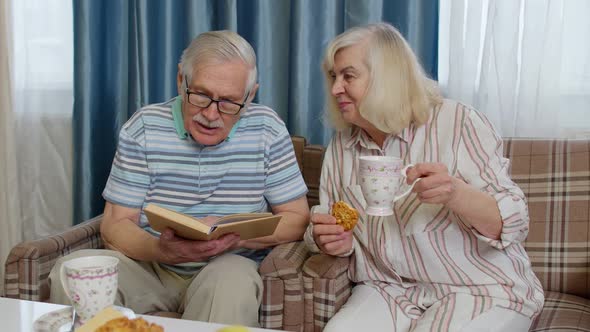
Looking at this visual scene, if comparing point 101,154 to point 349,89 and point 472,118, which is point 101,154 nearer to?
point 349,89

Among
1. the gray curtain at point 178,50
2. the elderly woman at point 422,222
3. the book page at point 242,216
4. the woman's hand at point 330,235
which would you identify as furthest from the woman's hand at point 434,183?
the gray curtain at point 178,50

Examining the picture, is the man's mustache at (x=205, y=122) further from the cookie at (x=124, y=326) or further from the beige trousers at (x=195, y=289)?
the cookie at (x=124, y=326)

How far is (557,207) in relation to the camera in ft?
6.46

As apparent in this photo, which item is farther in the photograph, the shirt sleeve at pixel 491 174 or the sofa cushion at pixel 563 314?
the sofa cushion at pixel 563 314

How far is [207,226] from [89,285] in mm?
418

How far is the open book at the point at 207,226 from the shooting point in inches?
59.3

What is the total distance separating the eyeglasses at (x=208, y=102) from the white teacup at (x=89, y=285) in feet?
2.39

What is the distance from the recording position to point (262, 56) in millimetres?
2430

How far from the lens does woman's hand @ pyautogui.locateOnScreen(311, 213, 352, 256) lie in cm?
170

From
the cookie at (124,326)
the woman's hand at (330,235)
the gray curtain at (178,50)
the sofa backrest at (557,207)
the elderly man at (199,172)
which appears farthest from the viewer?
the gray curtain at (178,50)

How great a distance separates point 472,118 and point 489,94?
0.54 metres

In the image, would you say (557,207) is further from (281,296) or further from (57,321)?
(57,321)

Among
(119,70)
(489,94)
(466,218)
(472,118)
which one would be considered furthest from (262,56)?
(466,218)

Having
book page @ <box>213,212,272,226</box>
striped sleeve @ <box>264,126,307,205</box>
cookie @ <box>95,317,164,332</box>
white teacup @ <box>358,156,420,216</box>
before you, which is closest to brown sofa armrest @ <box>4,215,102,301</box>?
book page @ <box>213,212,272,226</box>
